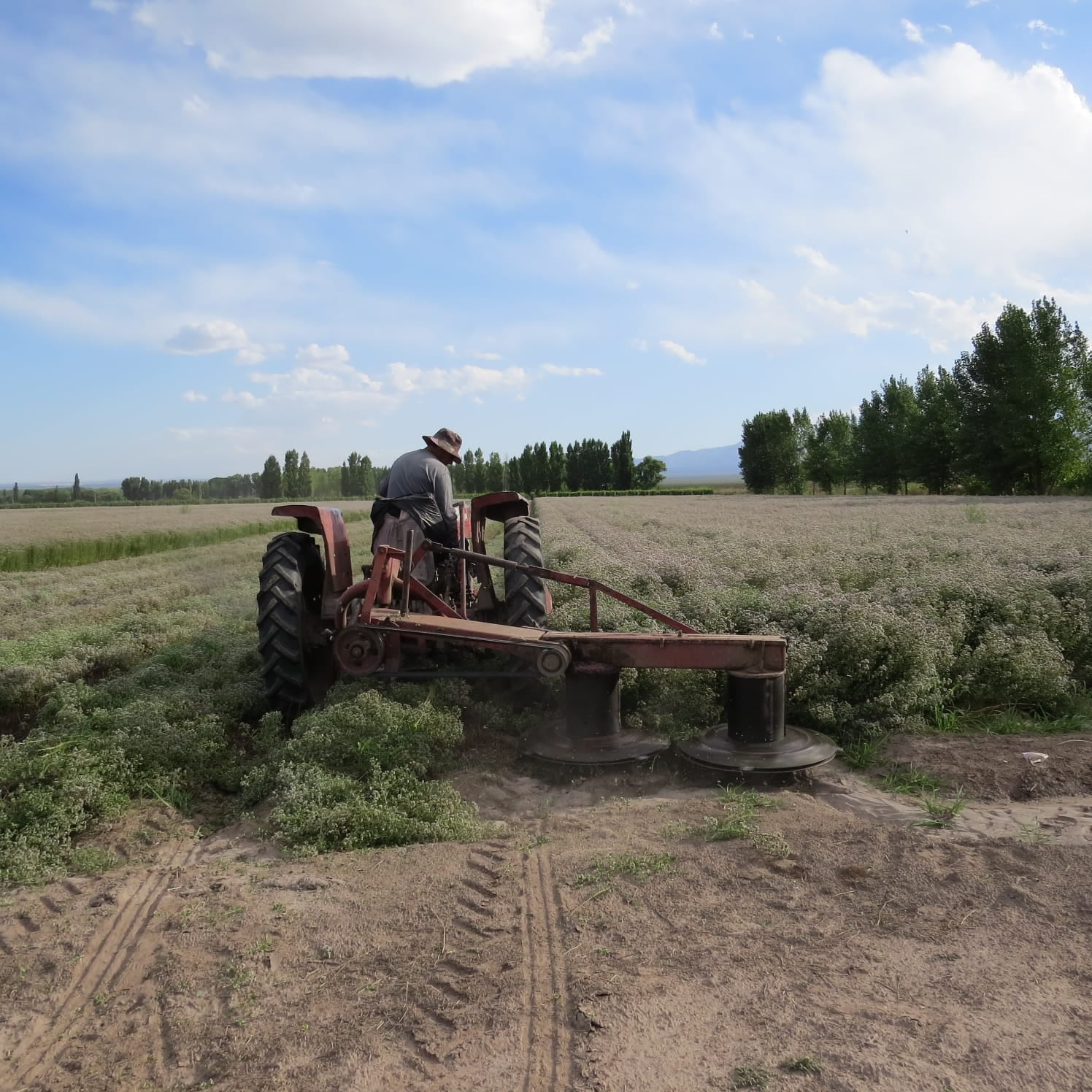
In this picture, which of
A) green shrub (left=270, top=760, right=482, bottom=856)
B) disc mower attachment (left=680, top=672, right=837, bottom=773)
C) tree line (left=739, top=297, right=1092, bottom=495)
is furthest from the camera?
tree line (left=739, top=297, right=1092, bottom=495)

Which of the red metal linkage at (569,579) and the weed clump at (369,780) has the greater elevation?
the red metal linkage at (569,579)

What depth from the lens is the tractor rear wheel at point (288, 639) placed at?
18.5ft

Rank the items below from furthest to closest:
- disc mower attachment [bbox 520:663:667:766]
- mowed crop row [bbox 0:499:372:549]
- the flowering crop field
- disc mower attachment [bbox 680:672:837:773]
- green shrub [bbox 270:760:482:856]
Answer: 1. mowed crop row [bbox 0:499:372:549]
2. the flowering crop field
3. disc mower attachment [bbox 520:663:667:766]
4. disc mower attachment [bbox 680:672:837:773]
5. green shrub [bbox 270:760:482:856]

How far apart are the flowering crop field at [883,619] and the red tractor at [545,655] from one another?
1.84ft

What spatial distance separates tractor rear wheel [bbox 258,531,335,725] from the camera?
5.65 meters

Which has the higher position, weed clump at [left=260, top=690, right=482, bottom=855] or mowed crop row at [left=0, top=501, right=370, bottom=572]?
mowed crop row at [left=0, top=501, right=370, bottom=572]

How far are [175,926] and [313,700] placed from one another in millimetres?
2701

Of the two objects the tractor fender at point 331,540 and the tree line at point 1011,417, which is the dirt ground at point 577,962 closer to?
the tractor fender at point 331,540

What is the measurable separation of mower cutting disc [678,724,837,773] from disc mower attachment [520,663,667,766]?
269 mm

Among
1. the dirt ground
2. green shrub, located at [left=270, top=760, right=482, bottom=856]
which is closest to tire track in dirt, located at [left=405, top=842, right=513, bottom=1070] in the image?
the dirt ground

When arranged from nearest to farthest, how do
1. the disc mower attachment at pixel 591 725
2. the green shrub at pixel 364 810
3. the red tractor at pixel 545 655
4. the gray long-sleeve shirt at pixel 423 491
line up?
1. the green shrub at pixel 364 810
2. the red tractor at pixel 545 655
3. the disc mower attachment at pixel 591 725
4. the gray long-sleeve shirt at pixel 423 491

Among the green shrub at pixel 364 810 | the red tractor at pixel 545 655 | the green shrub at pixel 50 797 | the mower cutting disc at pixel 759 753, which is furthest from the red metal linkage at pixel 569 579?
the green shrub at pixel 50 797

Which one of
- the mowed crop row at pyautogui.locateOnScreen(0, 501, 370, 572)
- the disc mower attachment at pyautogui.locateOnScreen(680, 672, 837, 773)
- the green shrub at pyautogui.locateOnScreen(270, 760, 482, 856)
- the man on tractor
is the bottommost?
the green shrub at pyautogui.locateOnScreen(270, 760, 482, 856)

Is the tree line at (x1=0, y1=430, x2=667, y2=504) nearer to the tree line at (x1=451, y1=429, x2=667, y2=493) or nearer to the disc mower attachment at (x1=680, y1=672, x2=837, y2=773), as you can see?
the tree line at (x1=451, y1=429, x2=667, y2=493)
